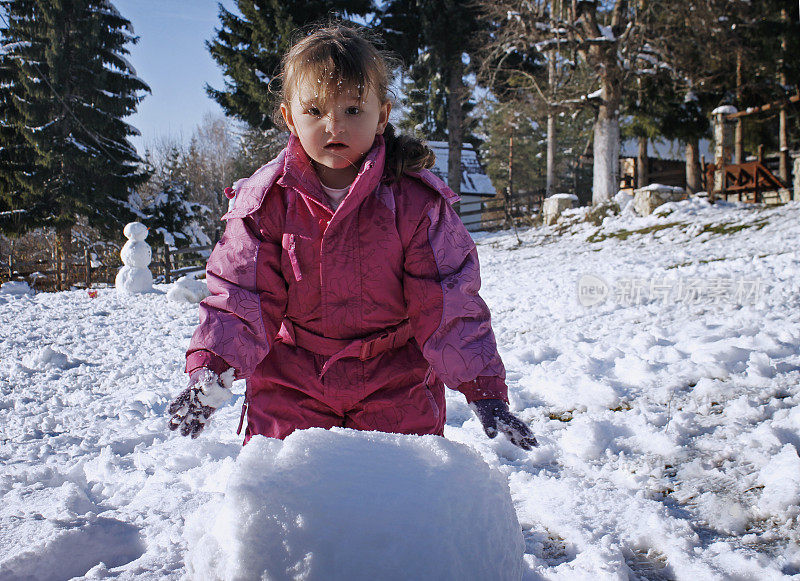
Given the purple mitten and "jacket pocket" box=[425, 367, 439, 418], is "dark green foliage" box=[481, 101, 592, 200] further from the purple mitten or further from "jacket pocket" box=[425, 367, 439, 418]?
the purple mitten

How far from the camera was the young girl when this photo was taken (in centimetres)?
155

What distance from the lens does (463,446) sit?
3.92 ft

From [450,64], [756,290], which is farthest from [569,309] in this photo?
[450,64]

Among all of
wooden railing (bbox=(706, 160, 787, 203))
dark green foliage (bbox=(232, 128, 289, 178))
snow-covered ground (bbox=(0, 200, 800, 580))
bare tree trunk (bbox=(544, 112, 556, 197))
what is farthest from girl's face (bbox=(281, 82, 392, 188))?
bare tree trunk (bbox=(544, 112, 556, 197))

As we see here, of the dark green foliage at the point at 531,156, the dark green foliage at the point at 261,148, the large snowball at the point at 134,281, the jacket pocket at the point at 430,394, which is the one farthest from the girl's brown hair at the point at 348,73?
the dark green foliage at the point at 531,156

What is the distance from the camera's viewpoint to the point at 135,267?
9.06 metres

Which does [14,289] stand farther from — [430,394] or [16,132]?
[430,394]

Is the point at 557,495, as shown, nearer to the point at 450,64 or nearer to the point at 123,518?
the point at 123,518

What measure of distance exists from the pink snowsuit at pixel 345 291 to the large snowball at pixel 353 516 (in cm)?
48

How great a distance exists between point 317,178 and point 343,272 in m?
0.31
